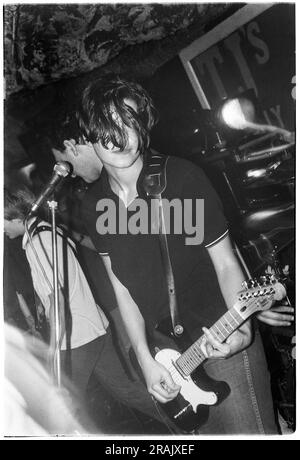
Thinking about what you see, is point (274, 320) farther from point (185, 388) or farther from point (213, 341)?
point (185, 388)

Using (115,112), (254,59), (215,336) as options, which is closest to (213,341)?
(215,336)

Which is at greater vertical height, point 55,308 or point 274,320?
point 55,308

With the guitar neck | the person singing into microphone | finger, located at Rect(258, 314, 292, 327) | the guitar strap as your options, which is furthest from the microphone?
finger, located at Rect(258, 314, 292, 327)

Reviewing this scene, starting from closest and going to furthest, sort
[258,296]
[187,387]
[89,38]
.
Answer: [258,296]
[187,387]
[89,38]

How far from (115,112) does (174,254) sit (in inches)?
26.4

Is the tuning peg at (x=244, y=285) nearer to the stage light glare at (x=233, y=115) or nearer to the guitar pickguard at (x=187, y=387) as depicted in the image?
the guitar pickguard at (x=187, y=387)

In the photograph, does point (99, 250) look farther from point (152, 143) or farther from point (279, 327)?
point (279, 327)

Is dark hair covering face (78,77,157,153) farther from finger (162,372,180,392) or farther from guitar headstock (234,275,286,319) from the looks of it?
finger (162,372,180,392)

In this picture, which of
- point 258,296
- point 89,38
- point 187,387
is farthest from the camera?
point 89,38

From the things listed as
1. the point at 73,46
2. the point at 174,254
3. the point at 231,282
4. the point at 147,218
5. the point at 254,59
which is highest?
the point at 73,46

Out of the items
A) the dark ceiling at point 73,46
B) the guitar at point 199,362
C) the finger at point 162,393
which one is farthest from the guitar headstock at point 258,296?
the dark ceiling at point 73,46

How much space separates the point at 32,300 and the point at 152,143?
2.87ft

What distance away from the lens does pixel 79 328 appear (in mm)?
2301

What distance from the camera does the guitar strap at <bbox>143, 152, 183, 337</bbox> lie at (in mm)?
2266
